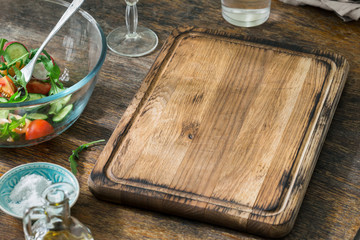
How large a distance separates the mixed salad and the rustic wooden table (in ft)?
0.22

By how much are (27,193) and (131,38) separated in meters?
0.60

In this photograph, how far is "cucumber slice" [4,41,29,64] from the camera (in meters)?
1.32

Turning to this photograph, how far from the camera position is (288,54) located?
55.9 inches

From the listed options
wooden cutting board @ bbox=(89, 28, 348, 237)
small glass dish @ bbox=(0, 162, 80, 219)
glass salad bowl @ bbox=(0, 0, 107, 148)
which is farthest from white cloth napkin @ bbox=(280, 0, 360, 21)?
small glass dish @ bbox=(0, 162, 80, 219)

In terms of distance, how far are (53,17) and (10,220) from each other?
58 cm

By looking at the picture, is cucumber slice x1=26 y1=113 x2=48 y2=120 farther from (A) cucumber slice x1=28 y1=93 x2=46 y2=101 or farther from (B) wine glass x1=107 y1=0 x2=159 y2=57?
(B) wine glass x1=107 y1=0 x2=159 y2=57

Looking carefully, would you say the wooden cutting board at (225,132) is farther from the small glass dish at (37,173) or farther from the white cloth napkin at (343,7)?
the white cloth napkin at (343,7)

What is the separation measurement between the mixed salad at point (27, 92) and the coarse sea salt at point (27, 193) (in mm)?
126

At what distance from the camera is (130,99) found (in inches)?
53.8

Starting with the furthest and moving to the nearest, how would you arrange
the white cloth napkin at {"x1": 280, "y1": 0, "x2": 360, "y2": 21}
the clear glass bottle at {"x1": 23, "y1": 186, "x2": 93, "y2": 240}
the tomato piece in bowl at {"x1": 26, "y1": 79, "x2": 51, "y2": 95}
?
the white cloth napkin at {"x1": 280, "y1": 0, "x2": 360, "y2": 21} → the tomato piece in bowl at {"x1": 26, "y1": 79, "x2": 51, "y2": 95} → the clear glass bottle at {"x1": 23, "y1": 186, "x2": 93, "y2": 240}

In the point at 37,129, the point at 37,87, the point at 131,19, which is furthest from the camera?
the point at 131,19

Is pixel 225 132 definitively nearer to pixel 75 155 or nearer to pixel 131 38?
pixel 75 155

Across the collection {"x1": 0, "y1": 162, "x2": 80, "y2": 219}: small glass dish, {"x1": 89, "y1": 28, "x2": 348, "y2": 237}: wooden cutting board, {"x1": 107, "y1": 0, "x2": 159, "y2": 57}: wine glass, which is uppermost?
{"x1": 0, "y1": 162, "x2": 80, "y2": 219}: small glass dish

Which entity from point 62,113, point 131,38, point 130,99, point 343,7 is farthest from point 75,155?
point 343,7
